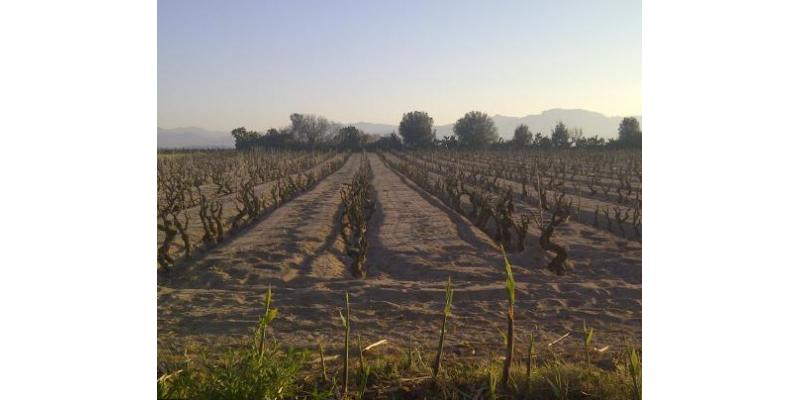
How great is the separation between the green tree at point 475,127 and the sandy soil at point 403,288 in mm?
1079

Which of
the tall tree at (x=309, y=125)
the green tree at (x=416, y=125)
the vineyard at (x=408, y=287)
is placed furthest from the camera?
the tall tree at (x=309, y=125)

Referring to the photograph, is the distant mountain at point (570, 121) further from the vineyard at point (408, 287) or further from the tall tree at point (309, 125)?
the tall tree at point (309, 125)

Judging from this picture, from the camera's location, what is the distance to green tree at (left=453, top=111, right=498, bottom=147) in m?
3.57

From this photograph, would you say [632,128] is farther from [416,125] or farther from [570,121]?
[416,125]

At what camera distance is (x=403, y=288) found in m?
3.87

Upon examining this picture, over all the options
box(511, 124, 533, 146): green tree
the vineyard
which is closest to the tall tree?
the vineyard

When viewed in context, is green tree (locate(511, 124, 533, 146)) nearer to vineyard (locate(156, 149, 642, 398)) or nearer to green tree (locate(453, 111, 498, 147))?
green tree (locate(453, 111, 498, 147))

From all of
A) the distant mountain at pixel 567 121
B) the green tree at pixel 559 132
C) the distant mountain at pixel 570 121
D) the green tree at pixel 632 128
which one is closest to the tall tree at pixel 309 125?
the distant mountain at pixel 567 121

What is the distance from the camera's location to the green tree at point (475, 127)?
3.57 m
